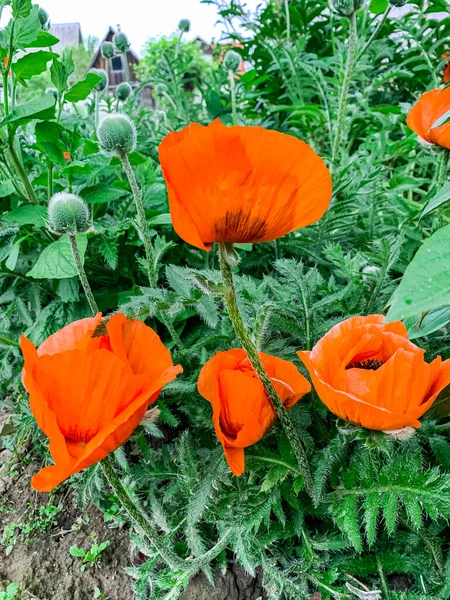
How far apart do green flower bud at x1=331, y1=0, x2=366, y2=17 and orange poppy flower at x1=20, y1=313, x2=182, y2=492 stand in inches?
31.9

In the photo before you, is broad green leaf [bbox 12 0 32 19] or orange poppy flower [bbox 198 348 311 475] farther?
broad green leaf [bbox 12 0 32 19]

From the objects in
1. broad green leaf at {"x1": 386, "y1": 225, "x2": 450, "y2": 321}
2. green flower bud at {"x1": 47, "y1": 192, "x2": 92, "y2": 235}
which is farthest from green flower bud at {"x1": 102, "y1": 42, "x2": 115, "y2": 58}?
broad green leaf at {"x1": 386, "y1": 225, "x2": 450, "y2": 321}

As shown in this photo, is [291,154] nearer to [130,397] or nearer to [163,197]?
[130,397]

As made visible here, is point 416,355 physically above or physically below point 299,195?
below

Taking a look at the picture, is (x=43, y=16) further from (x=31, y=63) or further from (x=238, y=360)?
(x=238, y=360)

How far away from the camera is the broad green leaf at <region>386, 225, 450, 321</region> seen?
0.32m

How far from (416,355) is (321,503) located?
38cm

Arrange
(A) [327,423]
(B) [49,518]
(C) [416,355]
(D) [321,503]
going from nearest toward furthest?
(C) [416,355], (D) [321,503], (A) [327,423], (B) [49,518]

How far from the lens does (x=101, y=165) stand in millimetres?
1168

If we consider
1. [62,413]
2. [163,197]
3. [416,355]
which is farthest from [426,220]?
[62,413]

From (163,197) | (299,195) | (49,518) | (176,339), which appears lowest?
(49,518)

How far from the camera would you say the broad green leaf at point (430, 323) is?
1.96 ft

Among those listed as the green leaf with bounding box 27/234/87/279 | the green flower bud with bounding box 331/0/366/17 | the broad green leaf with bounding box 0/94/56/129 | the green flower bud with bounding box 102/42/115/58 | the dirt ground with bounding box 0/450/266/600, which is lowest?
the dirt ground with bounding box 0/450/266/600

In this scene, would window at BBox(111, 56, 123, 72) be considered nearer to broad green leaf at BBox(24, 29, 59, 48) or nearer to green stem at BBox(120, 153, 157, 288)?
broad green leaf at BBox(24, 29, 59, 48)
